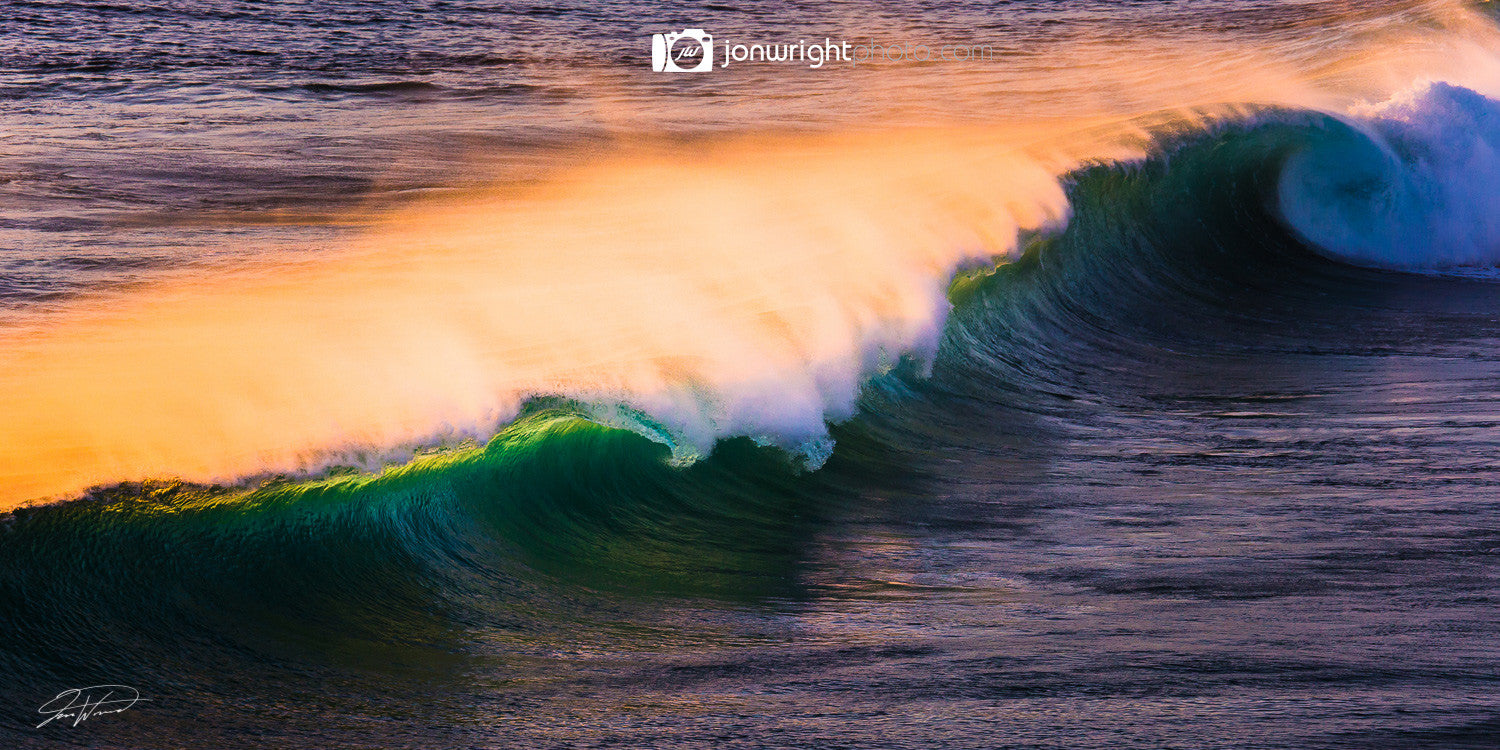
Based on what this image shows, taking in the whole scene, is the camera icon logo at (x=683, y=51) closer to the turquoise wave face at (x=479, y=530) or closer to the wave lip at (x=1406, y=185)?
the wave lip at (x=1406, y=185)

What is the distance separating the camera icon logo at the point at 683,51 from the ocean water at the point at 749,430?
7.18m

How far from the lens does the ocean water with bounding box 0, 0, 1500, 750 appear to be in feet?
13.2

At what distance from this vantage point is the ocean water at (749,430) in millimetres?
4035

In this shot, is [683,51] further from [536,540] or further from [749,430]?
[536,540]

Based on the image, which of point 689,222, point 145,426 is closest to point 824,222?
point 689,222

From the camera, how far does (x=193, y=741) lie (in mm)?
3670

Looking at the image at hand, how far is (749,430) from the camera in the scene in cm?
686

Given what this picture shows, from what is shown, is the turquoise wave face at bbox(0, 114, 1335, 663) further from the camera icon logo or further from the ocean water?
the camera icon logo

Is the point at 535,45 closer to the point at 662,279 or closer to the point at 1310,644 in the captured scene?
the point at 662,279

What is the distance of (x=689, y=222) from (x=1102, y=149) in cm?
517

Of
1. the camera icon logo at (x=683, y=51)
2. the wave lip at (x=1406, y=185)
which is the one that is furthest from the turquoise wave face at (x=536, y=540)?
the camera icon logo at (x=683, y=51)
